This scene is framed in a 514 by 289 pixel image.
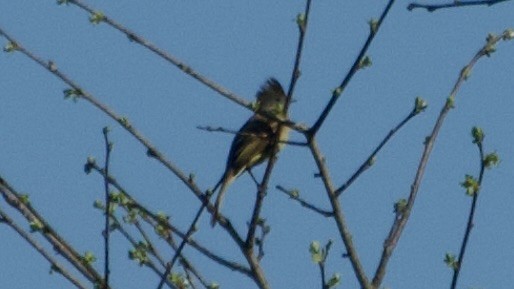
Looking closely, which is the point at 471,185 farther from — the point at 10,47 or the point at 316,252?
the point at 10,47

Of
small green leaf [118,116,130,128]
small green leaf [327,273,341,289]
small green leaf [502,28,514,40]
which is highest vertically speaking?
small green leaf [502,28,514,40]

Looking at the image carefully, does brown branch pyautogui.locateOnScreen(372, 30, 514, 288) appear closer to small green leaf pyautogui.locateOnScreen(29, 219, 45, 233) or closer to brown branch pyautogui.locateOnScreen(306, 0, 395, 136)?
brown branch pyautogui.locateOnScreen(306, 0, 395, 136)

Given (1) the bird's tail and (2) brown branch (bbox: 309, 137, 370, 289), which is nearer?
(2) brown branch (bbox: 309, 137, 370, 289)

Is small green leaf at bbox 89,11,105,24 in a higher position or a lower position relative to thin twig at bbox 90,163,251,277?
higher

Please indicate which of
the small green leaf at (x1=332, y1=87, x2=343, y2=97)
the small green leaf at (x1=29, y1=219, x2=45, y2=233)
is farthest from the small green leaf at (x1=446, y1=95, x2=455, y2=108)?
the small green leaf at (x1=29, y1=219, x2=45, y2=233)

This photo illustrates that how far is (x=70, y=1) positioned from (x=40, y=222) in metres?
1.05

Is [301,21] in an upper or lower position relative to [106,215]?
upper

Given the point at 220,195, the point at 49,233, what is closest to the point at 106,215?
the point at 49,233

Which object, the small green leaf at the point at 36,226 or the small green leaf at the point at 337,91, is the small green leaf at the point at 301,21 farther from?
the small green leaf at the point at 36,226

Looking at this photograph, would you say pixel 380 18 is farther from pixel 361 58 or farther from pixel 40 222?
pixel 40 222

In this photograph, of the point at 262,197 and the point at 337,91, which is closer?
the point at 337,91

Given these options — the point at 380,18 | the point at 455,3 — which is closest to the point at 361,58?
the point at 380,18

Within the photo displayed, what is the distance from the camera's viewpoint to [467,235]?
164 inches

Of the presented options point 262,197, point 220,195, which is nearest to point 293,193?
point 262,197
